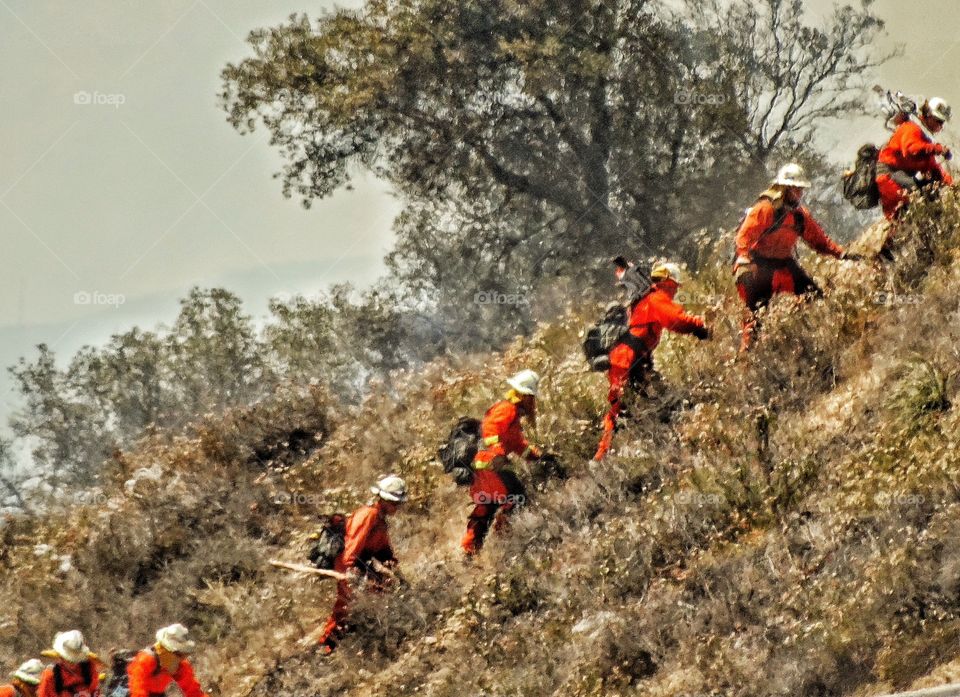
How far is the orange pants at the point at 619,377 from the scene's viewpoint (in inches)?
424

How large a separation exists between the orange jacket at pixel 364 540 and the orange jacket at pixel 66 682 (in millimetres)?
2303

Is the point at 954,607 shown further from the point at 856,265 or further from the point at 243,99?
the point at 243,99

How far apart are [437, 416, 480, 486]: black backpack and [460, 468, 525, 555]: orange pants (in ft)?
0.38

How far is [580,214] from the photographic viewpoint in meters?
22.6

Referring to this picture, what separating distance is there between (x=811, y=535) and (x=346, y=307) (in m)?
18.2

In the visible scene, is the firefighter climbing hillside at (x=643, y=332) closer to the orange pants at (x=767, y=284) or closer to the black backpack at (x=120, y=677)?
the orange pants at (x=767, y=284)

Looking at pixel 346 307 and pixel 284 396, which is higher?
pixel 346 307

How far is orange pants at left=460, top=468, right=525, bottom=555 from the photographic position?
11.0 m

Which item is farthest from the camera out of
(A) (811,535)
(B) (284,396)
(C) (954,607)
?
(B) (284,396)

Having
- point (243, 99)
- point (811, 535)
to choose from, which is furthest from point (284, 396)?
point (811, 535)
